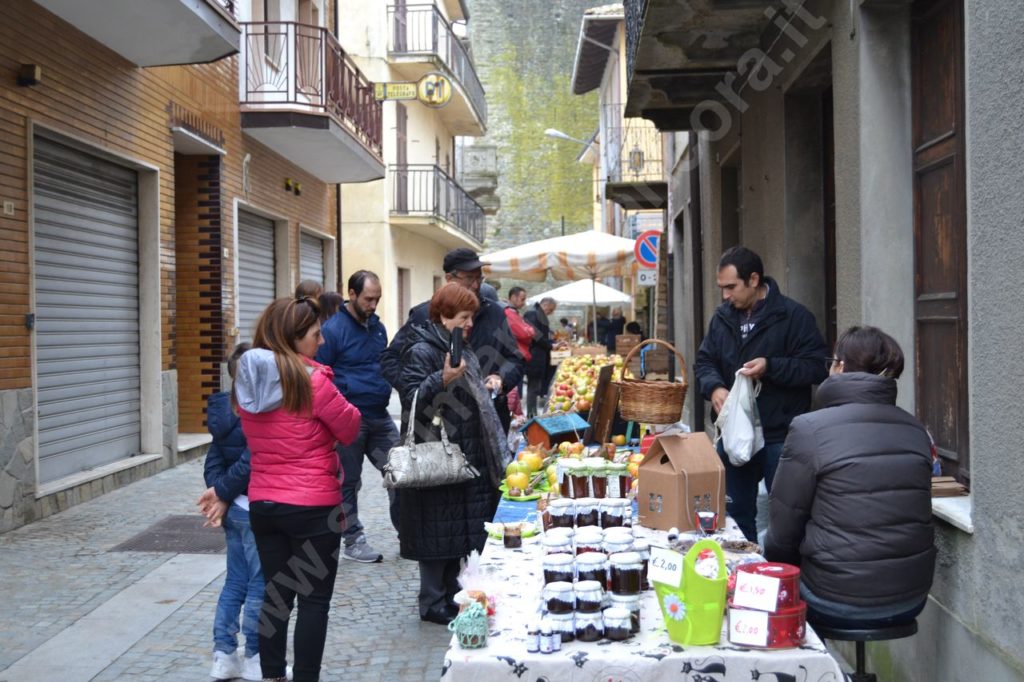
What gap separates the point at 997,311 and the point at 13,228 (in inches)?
283

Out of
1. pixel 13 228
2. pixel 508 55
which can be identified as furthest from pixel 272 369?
pixel 508 55

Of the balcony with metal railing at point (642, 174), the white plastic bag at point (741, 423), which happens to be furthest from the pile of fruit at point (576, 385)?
the balcony with metal railing at point (642, 174)

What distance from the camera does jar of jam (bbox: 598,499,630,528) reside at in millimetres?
3838

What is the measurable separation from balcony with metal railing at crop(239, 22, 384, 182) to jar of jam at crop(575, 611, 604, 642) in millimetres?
11622

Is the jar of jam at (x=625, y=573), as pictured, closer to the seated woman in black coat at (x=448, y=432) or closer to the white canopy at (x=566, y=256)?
the seated woman in black coat at (x=448, y=432)

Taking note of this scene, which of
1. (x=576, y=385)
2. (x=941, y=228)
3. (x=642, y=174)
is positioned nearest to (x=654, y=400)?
(x=941, y=228)

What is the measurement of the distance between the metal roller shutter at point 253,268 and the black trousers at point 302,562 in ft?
33.5

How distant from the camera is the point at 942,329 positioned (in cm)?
447

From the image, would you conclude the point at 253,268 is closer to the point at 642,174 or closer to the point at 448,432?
the point at 642,174

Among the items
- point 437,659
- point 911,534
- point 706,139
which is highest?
point 706,139

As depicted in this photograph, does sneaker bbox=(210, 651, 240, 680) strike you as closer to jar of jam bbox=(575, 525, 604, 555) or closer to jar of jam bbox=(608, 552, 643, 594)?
jar of jam bbox=(575, 525, 604, 555)

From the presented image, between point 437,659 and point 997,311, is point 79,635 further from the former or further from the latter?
point 997,311

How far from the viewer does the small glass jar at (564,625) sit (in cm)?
285

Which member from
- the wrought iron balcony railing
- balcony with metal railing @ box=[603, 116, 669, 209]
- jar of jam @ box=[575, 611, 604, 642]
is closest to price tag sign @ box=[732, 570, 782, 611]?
jar of jam @ box=[575, 611, 604, 642]
